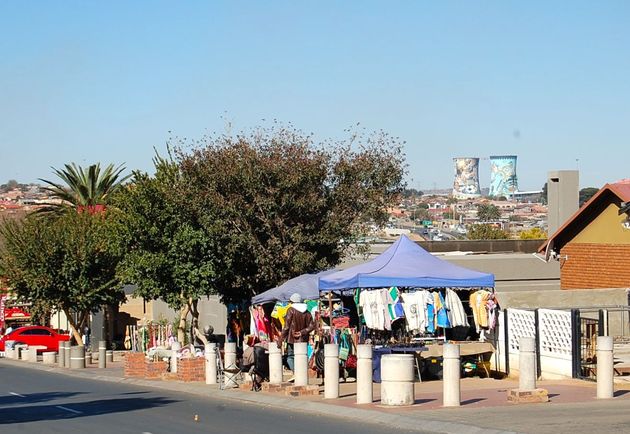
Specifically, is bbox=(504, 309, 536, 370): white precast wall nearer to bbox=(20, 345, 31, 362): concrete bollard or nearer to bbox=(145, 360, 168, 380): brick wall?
bbox=(145, 360, 168, 380): brick wall

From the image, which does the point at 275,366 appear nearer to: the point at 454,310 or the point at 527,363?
the point at 454,310

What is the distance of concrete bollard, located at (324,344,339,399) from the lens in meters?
20.3

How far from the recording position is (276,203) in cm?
3312

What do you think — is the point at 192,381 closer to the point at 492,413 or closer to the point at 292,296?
the point at 292,296

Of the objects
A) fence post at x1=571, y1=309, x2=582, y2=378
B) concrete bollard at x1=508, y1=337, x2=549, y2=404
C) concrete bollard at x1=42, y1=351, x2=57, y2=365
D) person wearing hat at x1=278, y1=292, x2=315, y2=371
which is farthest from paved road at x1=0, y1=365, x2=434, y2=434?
concrete bollard at x1=42, y1=351, x2=57, y2=365

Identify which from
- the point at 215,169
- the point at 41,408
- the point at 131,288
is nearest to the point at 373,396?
the point at 41,408

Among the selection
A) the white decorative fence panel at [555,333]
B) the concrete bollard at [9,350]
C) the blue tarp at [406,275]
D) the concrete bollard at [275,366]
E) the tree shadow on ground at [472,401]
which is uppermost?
the blue tarp at [406,275]

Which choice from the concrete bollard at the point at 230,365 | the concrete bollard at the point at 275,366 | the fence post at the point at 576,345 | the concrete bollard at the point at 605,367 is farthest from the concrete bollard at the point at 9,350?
the concrete bollard at the point at 605,367

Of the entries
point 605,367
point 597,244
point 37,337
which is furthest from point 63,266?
point 605,367

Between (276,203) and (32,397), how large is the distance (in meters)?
10.7

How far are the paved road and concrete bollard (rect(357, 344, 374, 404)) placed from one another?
1.21 m

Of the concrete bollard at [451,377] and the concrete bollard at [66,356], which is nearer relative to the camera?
the concrete bollard at [451,377]

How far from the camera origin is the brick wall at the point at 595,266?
3288cm

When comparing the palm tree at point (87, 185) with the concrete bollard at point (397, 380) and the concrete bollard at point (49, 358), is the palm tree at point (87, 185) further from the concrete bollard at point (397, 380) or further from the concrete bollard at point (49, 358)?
the concrete bollard at point (397, 380)
